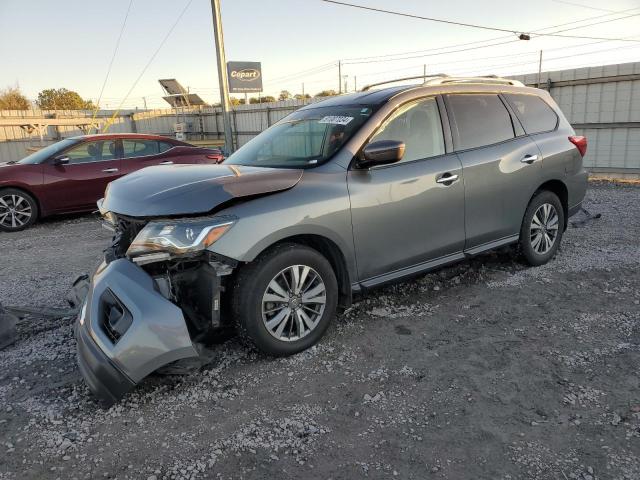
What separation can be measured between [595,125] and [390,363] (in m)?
10.2

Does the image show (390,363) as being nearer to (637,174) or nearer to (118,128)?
(637,174)

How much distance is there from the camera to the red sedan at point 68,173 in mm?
8055

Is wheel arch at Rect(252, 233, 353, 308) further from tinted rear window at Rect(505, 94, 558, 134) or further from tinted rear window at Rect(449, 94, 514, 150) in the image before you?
tinted rear window at Rect(505, 94, 558, 134)

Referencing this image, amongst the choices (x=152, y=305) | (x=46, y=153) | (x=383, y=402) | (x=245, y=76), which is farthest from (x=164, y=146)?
(x=245, y=76)

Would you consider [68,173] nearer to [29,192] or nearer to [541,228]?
[29,192]

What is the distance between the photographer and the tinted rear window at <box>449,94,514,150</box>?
169 inches

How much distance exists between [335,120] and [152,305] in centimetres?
210

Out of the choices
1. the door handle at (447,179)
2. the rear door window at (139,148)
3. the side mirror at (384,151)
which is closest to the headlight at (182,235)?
the side mirror at (384,151)

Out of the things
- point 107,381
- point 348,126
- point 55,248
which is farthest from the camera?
point 55,248

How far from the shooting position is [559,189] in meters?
5.22

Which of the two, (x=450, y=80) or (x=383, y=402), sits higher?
(x=450, y=80)

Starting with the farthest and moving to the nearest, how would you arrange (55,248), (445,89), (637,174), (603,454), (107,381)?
(637,174) < (55,248) < (445,89) < (107,381) < (603,454)

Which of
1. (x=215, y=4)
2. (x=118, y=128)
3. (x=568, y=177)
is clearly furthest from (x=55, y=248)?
(x=118, y=128)

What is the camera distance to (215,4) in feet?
41.8
